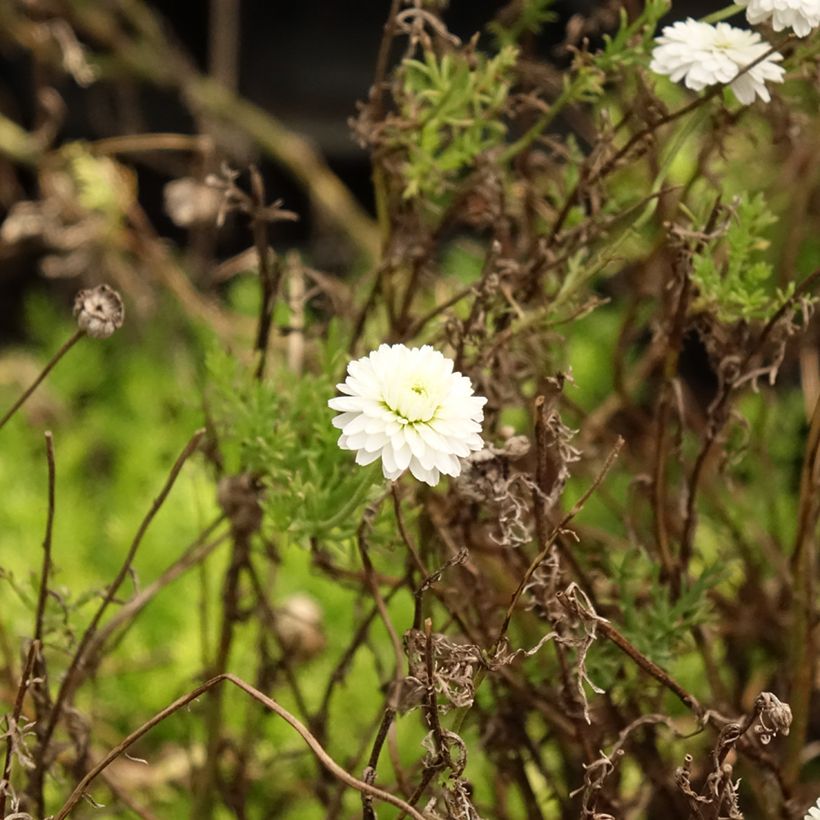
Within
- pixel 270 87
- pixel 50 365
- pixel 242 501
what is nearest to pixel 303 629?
pixel 242 501

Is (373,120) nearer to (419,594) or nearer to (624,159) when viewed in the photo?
(624,159)

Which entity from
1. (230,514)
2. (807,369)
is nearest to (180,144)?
(230,514)

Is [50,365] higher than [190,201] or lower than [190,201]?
lower

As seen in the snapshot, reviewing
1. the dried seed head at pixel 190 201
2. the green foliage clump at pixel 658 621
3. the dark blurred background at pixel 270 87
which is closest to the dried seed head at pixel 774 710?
the green foliage clump at pixel 658 621

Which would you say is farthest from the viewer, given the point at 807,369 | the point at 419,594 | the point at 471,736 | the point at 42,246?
the point at 42,246

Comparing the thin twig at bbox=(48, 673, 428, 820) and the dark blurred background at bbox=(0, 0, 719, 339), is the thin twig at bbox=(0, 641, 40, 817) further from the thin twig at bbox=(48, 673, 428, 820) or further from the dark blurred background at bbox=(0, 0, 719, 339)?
the dark blurred background at bbox=(0, 0, 719, 339)

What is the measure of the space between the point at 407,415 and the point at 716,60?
260mm

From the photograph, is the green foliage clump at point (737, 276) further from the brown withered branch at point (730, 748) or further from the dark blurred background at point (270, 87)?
the dark blurred background at point (270, 87)

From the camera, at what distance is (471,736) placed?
79cm

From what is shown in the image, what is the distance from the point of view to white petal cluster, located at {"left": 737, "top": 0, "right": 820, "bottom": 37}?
1.75 feet

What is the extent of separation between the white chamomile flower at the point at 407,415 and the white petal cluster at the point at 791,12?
234mm

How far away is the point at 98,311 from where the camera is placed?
59cm

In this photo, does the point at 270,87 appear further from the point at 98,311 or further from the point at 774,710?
the point at 774,710

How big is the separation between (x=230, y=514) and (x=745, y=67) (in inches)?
15.1
